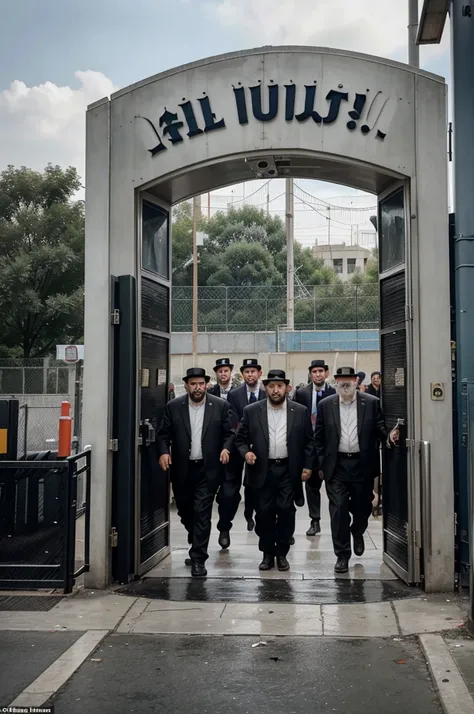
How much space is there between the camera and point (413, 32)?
13383mm

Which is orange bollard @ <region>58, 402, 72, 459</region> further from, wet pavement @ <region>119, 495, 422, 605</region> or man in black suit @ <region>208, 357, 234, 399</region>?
man in black suit @ <region>208, 357, 234, 399</region>

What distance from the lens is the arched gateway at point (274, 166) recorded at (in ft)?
25.1

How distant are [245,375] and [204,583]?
3109mm

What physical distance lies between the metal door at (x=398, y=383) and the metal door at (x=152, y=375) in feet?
7.75

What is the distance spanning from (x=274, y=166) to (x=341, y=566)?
13.2 feet

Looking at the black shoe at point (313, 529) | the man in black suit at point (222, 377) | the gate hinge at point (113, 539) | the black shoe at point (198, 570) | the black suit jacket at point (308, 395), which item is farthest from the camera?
the man in black suit at point (222, 377)

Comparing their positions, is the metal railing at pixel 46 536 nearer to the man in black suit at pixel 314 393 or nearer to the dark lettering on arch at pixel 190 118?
the dark lettering on arch at pixel 190 118

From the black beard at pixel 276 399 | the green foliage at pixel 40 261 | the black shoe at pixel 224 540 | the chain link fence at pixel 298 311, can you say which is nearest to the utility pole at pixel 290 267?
the chain link fence at pixel 298 311

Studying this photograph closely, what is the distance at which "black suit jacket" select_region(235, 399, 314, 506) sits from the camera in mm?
8508

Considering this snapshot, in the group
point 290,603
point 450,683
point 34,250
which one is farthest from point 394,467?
point 34,250

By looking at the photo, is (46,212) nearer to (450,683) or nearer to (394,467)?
(394,467)

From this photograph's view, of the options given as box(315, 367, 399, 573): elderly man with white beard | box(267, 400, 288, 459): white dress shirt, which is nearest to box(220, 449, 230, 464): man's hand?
box(267, 400, 288, 459): white dress shirt

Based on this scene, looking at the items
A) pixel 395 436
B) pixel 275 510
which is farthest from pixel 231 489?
pixel 395 436

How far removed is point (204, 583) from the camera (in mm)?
7930
